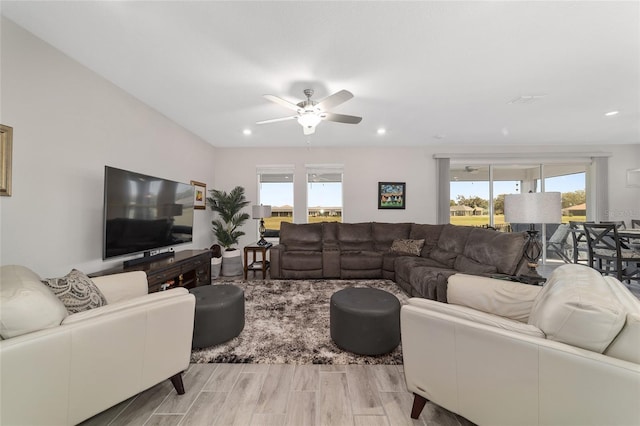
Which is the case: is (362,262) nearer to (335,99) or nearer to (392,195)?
(392,195)

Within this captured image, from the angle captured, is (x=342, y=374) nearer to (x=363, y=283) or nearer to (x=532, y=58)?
(x=363, y=283)

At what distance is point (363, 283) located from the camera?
12.7ft

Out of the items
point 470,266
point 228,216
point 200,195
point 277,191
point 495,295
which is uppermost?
point 277,191

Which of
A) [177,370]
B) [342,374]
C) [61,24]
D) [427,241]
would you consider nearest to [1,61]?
[61,24]

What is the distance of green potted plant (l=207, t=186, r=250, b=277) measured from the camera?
4.75m

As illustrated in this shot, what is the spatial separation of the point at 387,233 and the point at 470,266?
6.01ft

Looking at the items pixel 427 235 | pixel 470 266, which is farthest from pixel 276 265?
pixel 470 266

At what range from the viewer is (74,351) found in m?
1.03

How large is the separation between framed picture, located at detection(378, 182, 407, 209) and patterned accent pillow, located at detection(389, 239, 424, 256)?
3.67 ft

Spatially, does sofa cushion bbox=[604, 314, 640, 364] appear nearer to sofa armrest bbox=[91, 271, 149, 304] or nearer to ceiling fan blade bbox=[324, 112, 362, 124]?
ceiling fan blade bbox=[324, 112, 362, 124]

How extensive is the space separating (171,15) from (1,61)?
4.31ft

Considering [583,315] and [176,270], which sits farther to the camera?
[176,270]

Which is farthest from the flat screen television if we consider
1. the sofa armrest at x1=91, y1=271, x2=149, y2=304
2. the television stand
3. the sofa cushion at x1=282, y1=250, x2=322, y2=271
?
the sofa cushion at x1=282, y1=250, x2=322, y2=271

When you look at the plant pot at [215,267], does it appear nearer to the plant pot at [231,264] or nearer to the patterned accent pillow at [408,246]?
the plant pot at [231,264]
